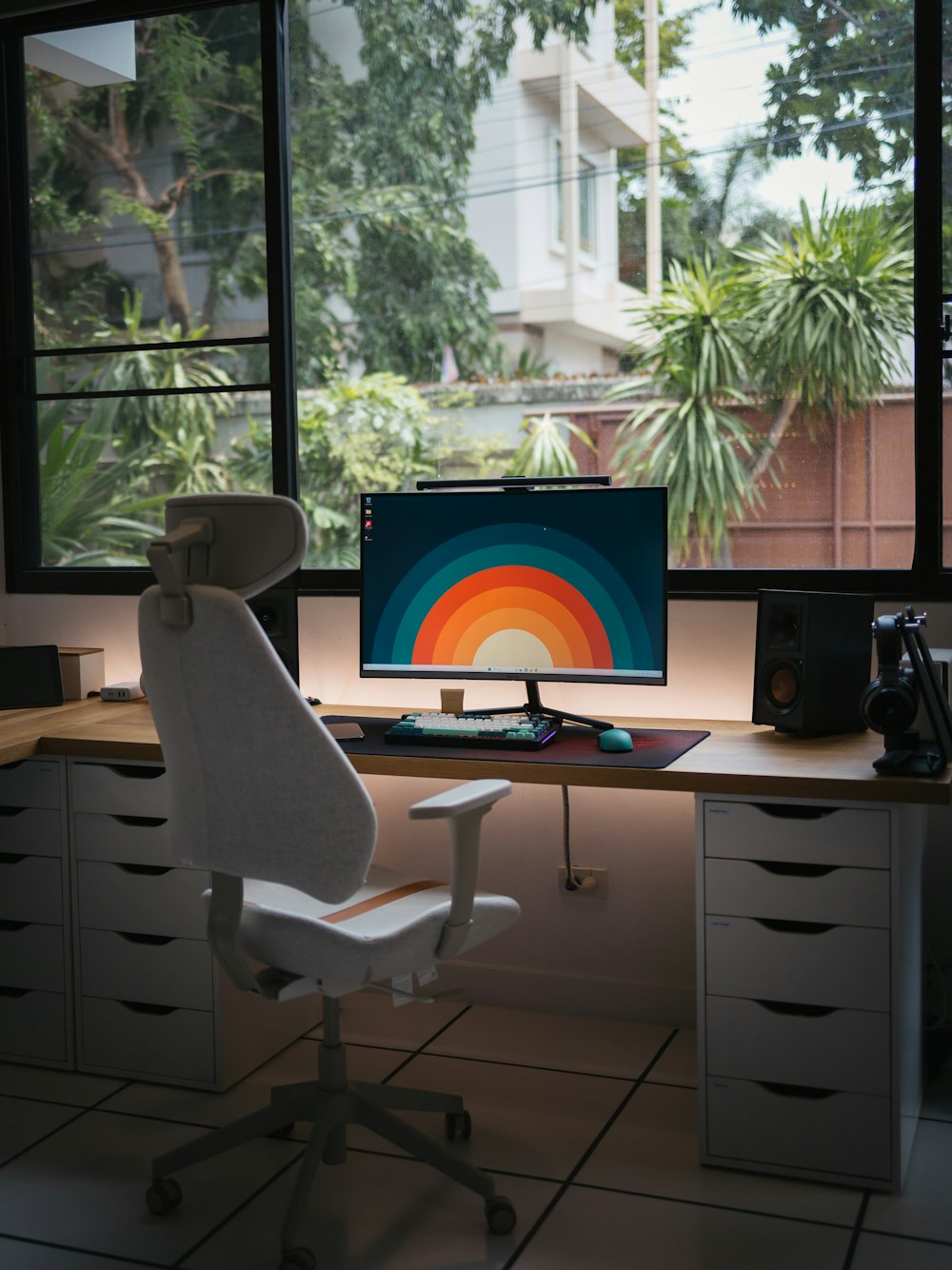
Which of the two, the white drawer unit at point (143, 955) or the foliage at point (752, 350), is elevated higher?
the foliage at point (752, 350)

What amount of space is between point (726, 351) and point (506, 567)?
0.91 m

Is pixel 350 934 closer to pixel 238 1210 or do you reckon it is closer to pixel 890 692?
pixel 238 1210

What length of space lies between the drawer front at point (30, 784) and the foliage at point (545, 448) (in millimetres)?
1566

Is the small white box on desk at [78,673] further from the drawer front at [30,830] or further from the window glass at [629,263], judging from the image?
the window glass at [629,263]

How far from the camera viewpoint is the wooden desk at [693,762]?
2176 millimetres

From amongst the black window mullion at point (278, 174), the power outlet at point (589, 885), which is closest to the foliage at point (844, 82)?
the black window mullion at point (278, 174)

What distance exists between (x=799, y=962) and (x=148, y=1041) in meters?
1.41

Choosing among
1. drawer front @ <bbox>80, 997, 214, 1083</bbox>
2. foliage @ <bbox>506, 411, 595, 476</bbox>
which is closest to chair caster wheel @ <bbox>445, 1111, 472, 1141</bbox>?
drawer front @ <bbox>80, 997, 214, 1083</bbox>

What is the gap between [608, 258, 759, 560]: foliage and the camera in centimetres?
313

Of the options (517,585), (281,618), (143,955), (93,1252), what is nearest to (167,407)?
(281,618)

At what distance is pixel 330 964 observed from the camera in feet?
6.49

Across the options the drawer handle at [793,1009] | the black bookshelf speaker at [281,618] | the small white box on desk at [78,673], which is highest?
the black bookshelf speaker at [281,618]

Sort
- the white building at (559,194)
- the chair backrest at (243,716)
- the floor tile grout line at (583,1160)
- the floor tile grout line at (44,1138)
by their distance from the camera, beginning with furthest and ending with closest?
1. the white building at (559,194)
2. the floor tile grout line at (44,1138)
3. the floor tile grout line at (583,1160)
4. the chair backrest at (243,716)

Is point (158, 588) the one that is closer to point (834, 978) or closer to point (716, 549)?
point (834, 978)
